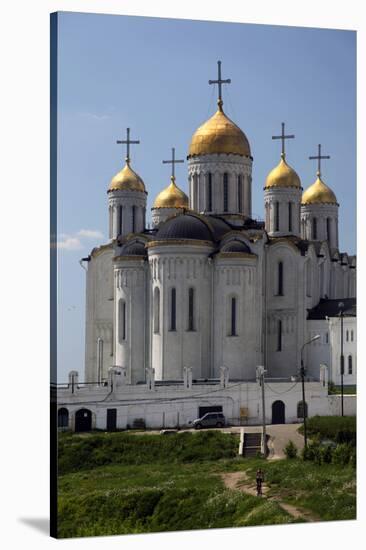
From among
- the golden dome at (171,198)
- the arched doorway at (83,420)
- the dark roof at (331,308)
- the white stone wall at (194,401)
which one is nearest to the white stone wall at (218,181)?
the golden dome at (171,198)

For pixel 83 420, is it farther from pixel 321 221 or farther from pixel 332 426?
pixel 321 221

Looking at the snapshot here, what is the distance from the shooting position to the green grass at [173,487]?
16203 mm

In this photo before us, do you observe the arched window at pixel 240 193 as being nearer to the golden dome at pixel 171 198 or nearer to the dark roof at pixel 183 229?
the golden dome at pixel 171 198

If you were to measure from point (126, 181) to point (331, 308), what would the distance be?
625cm

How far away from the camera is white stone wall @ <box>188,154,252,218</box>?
27.7 meters

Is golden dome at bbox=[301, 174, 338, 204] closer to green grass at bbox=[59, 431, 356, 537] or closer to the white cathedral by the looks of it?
the white cathedral

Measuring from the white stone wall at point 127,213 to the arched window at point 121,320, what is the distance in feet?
7.92

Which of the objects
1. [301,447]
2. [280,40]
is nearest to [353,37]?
[280,40]

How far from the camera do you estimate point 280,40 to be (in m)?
18.3

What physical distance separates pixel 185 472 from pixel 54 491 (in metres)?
3.03

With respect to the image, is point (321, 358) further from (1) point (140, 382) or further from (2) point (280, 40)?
(2) point (280, 40)

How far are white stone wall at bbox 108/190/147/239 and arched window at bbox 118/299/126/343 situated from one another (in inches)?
95.1

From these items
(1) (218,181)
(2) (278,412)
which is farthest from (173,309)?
(2) (278,412)

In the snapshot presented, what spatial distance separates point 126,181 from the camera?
80.1 ft
